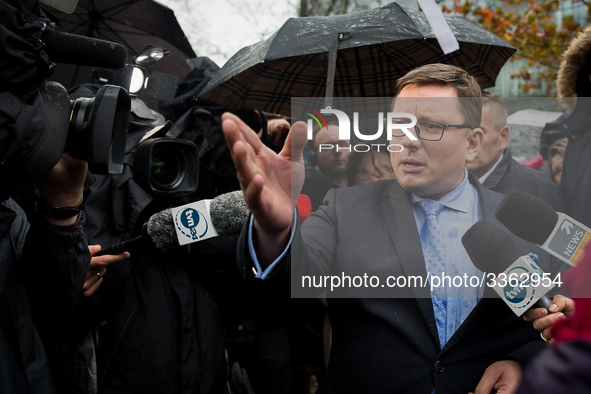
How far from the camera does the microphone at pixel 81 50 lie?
1.19m

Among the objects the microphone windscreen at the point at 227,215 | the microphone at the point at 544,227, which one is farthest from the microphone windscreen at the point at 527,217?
the microphone windscreen at the point at 227,215

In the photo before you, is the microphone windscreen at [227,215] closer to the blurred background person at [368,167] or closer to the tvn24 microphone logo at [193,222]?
the tvn24 microphone logo at [193,222]

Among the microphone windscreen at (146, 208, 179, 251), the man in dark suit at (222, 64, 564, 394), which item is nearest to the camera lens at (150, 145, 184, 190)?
the microphone windscreen at (146, 208, 179, 251)

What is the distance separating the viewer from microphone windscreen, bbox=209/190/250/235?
178cm

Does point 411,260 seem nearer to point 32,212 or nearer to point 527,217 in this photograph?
point 527,217

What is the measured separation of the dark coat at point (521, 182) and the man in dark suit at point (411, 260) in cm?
8

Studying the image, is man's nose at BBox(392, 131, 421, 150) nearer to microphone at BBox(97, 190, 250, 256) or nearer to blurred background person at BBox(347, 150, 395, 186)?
blurred background person at BBox(347, 150, 395, 186)

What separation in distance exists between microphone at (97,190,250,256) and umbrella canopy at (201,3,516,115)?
2.06 feet

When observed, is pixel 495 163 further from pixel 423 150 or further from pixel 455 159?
pixel 423 150

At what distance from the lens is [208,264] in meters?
2.05

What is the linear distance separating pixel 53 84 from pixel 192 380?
4.27ft

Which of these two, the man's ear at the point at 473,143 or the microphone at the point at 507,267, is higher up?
the man's ear at the point at 473,143

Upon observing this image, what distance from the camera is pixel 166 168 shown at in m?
1.97

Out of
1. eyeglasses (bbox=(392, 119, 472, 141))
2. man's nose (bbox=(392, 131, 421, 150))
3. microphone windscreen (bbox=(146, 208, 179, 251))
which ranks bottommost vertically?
microphone windscreen (bbox=(146, 208, 179, 251))
